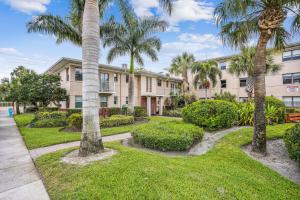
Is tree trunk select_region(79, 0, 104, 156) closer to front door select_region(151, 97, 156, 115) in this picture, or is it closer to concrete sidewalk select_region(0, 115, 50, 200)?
concrete sidewalk select_region(0, 115, 50, 200)

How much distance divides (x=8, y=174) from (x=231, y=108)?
34.8 feet

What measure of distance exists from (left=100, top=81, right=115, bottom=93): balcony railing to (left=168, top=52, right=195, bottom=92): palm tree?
10.9 meters

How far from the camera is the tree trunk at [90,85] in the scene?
5445 millimetres

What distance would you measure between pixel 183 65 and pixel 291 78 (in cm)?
1400

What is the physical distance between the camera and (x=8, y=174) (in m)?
4.84

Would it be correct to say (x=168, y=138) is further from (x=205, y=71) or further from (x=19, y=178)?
(x=205, y=71)

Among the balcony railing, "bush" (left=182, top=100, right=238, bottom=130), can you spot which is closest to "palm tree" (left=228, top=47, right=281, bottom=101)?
"bush" (left=182, top=100, right=238, bottom=130)

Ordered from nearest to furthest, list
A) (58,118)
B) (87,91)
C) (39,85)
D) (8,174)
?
(8,174), (87,91), (58,118), (39,85)

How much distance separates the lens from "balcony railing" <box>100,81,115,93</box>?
64.1 feet

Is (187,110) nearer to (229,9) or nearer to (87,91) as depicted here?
(229,9)

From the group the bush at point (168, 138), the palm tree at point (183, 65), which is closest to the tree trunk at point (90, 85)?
the bush at point (168, 138)

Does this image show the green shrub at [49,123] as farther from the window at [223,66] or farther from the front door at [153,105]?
the window at [223,66]

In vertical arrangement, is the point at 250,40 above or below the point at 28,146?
above

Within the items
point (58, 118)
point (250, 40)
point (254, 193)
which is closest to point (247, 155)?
point (254, 193)
